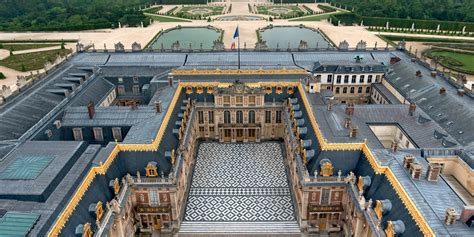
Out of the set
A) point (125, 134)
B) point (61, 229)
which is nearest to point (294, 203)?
point (125, 134)

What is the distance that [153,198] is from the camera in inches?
2491

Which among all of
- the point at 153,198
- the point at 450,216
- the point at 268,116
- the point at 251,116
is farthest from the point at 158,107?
the point at 450,216

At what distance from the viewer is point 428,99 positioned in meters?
82.6

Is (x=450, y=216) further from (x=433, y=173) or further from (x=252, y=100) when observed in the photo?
(x=252, y=100)

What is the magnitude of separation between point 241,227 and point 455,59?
422ft

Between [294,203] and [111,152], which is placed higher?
[111,152]

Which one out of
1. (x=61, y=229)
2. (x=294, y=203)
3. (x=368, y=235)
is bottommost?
(x=294, y=203)

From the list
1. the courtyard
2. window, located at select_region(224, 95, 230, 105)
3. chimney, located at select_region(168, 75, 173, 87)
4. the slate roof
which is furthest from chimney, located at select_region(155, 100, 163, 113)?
the slate roof

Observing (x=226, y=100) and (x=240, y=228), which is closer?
(x=240, y=228)

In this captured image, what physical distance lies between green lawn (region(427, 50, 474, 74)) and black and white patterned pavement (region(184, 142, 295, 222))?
89.7 m

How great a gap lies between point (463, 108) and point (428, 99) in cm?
957

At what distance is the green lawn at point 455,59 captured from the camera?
452 ft

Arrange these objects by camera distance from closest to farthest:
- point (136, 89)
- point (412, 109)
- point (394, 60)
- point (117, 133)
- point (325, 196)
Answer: point (325, 196), point (117, 133), point (412, 109), point (136, 89), point (394, 60)

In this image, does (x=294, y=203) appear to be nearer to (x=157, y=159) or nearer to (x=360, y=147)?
(x=360, y=147)
